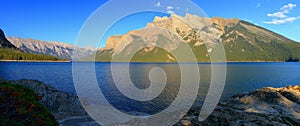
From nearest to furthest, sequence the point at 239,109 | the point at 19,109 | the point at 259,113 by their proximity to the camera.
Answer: the point at 19,109, the point at 259,113, the point at 239,109

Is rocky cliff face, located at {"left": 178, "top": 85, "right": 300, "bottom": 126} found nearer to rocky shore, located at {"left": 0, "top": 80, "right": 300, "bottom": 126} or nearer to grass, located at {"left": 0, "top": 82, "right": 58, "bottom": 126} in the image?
rocky shore, located at {"left": 0, "top": 80, "right": 300, "bottom": 126}

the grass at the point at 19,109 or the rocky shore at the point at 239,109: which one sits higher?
the grass at the point at 19,109

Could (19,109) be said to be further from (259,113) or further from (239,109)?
(239,109)

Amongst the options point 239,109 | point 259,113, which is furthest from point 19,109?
point 239,109

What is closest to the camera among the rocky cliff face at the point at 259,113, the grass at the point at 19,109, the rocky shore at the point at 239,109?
the grass at the point at 19,109

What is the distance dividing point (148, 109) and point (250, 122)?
2365 centimetres

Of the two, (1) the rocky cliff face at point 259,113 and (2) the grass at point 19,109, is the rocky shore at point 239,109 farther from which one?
(2) the grass at point 19,109

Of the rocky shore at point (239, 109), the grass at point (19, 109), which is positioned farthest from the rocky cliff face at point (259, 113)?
the grass at point (19, 109)

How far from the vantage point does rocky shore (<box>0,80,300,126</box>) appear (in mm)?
16797

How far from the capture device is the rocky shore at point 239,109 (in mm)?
16797

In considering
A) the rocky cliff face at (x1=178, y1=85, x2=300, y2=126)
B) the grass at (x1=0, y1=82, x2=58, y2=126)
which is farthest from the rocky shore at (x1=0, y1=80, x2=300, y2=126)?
the grass at (x1=0, y1=82, x2=58, y2=126)

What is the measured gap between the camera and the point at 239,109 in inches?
870

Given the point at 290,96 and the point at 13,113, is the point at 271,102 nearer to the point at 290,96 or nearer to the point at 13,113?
the point at 290,96

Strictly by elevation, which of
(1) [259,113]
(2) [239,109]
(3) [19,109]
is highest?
(3) [19,109]
